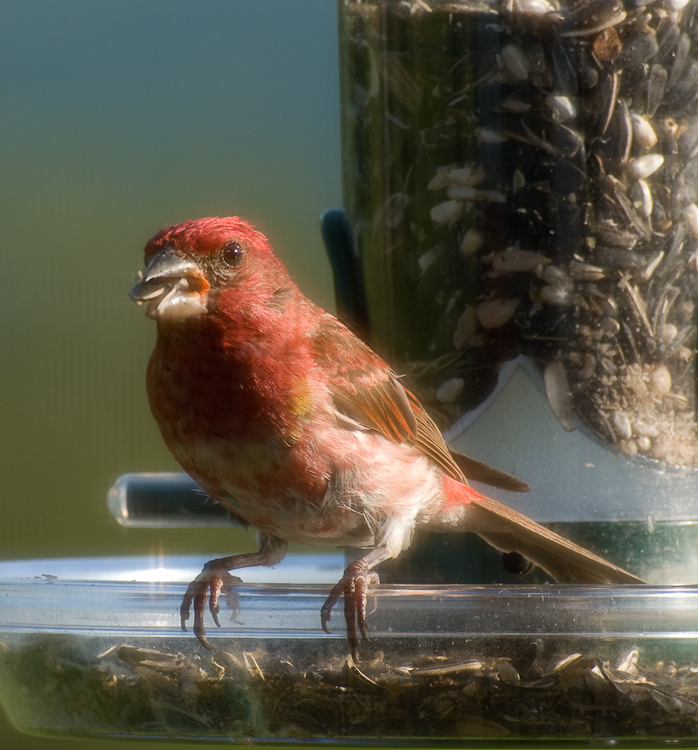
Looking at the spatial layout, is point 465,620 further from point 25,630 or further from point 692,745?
point 25,630

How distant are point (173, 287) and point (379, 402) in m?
0.81

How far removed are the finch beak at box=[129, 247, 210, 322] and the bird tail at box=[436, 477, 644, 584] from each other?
110cm

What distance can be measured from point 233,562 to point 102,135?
733 cm

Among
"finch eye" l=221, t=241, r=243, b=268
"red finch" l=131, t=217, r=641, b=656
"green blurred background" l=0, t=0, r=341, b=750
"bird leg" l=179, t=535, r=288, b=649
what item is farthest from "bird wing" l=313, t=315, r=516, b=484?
"green blurred background" l=0, t=0, r=341, b=750

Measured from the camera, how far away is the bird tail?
12.9 feet

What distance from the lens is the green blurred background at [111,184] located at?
8016 mm

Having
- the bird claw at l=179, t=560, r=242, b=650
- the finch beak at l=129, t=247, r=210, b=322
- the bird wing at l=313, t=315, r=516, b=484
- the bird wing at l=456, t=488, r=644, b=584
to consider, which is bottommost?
the bird wing at l=456, t=488, r=644, b=584

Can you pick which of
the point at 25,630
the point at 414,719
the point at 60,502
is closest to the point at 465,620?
the point at 414,719

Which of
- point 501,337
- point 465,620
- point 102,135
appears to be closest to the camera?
point 465,620

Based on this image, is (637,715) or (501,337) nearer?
(637,715)

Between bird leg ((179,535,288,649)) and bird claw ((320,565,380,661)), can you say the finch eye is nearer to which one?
bird leg ((179,535,288,649))

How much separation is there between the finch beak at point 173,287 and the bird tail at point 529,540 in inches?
43.3

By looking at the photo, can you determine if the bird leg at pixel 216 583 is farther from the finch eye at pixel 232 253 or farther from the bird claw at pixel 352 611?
the finch eye at pixel 232 253

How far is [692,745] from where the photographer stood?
11.1 feet
